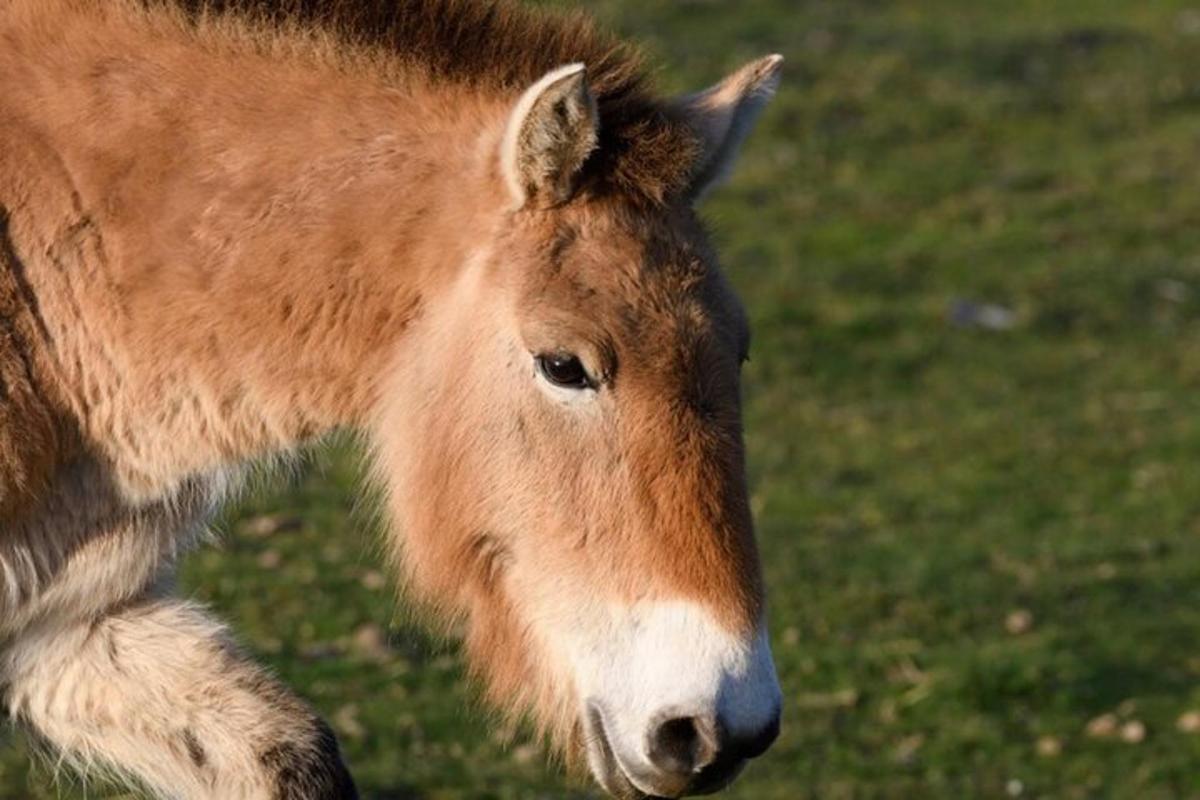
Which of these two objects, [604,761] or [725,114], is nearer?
[604,761]

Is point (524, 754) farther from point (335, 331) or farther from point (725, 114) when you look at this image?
point (725, 114)

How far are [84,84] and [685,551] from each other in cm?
221

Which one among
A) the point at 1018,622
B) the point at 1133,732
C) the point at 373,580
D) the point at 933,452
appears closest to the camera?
the point at 1133,732

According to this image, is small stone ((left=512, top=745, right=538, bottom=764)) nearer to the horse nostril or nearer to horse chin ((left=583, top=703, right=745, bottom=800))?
horse chin ((left=583, top=703, right=745, bottom=800))

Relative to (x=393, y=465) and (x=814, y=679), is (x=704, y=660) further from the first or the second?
(x=814, y=679)

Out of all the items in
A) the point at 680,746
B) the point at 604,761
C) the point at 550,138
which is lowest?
the point at 604,761

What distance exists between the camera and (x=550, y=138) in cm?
585

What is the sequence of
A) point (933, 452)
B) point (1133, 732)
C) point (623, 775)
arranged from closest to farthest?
point (623, 775) → point (1133, 732) → point (933, 452)

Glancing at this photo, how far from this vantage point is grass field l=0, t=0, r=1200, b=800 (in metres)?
9.94

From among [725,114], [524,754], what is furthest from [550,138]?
[524,754]

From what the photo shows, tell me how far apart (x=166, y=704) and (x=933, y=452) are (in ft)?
29.4

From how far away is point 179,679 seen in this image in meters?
6.50

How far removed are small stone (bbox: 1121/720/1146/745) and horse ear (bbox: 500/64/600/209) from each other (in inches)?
207

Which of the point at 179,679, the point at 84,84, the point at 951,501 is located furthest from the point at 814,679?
the point at 84,84
